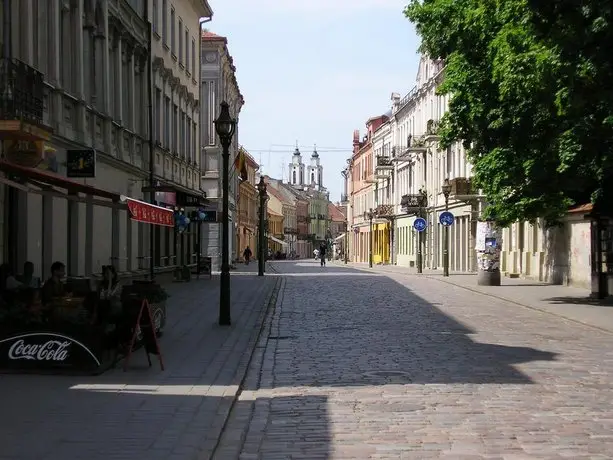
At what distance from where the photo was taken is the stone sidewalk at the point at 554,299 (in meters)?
20.7

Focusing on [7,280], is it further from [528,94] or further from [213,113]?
[213,113]

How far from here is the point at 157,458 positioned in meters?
7.07

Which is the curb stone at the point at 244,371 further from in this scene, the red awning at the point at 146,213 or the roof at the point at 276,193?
the roof at the point at 276,193

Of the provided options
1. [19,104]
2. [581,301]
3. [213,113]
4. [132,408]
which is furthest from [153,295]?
[213,113]

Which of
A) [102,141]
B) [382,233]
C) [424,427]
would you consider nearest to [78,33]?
[102,141]

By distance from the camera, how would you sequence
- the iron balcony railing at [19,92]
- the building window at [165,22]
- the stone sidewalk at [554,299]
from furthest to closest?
the building window at [165,22] → the stone sidewalk at [554,299] → the iron balcony railing at [19,92]

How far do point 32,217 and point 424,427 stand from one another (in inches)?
499

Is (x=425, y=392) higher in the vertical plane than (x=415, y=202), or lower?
lower

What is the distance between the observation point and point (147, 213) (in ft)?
50.3

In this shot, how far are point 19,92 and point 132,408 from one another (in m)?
8.31

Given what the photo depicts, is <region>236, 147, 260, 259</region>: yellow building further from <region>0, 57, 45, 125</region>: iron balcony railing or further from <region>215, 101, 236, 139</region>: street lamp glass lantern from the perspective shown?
<region>0, 57, 45, 125</region>: iron balcony railing

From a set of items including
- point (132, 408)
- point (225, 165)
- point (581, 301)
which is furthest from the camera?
point (581, 301)

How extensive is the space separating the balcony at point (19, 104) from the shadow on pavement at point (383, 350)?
553cm

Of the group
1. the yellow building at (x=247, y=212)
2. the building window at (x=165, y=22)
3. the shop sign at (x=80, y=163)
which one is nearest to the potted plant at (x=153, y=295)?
the shop sign at (x=80, y=163)
